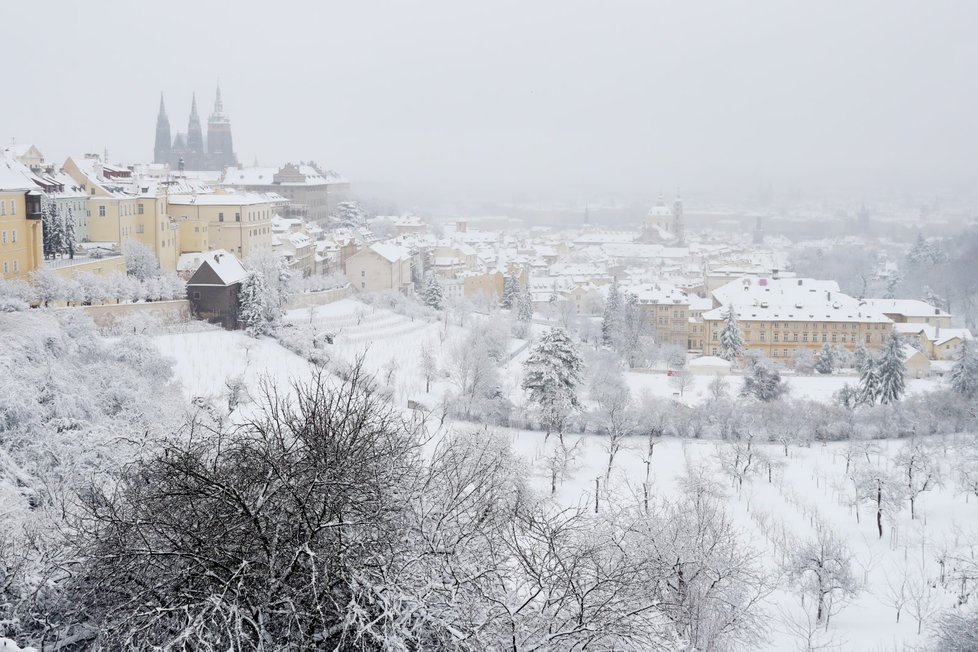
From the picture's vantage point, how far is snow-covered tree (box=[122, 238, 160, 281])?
85.4ft

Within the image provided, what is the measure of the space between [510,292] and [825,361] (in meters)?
16.1

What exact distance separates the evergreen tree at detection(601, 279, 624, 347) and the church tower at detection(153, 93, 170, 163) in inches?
1876

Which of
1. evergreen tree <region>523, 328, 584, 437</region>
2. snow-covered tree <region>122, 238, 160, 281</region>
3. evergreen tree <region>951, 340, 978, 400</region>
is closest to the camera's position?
evergreen tree <region>523, 328, 584, 437</region>

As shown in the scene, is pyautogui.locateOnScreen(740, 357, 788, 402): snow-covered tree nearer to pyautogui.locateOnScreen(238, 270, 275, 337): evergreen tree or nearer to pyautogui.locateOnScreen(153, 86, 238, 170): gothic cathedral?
pyautogui.locateOnScreen(238, 270, 275, 337): evergreen tree

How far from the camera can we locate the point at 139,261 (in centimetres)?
2627

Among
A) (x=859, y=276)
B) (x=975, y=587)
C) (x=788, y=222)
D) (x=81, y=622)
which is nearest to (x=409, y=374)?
(x=975, y=587)

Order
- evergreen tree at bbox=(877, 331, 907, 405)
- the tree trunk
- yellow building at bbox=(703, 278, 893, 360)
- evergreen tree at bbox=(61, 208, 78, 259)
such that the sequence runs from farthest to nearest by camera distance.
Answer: yellow building at bbox=(703, 278, 893, 360), evergreen tree at bbox=(877, 331, 907, 405), evergreen tree at bbox=(61, 208, 78, 259), the tree trunk

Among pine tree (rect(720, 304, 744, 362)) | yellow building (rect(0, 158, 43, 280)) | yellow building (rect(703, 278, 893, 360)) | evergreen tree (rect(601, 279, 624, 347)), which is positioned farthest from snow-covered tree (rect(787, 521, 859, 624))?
yellow building (rect(703, 278, 893, 360))

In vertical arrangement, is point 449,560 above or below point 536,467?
above

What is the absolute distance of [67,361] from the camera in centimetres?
1878

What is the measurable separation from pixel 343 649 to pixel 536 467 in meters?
16.0

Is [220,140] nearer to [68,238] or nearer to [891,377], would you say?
[68,238]

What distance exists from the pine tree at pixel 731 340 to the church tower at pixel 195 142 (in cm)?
5074

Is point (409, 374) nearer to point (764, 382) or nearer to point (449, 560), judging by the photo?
point (764, 382)
